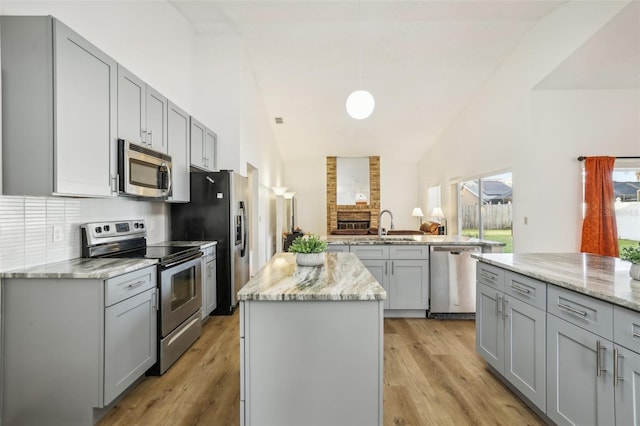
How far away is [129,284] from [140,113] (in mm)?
1354

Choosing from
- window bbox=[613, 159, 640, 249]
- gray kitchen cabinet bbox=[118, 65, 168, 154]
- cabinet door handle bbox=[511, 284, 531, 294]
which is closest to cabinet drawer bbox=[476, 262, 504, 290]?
cabinet door handle bbox=[511, 284, 531, 294]

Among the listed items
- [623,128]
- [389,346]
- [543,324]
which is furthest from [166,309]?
[623,128]

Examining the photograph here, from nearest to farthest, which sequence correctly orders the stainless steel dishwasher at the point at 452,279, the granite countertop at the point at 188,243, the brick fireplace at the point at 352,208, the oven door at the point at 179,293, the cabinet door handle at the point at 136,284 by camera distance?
the cabinet door handle at the point at 136,284, the oven door at the point at 179,293, the granite countertop at the point at 188,243, the stainless steel dishwasher at the point at 452,279, the brick fireplace at the point at 352,208

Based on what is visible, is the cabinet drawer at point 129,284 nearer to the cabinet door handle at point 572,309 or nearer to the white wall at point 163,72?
the white wall at point 163,72

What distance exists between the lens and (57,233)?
7.07 ft

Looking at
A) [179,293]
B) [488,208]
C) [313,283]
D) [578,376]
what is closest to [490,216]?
[488,208]

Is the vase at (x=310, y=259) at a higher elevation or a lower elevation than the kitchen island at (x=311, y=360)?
higher

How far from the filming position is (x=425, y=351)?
2807mm

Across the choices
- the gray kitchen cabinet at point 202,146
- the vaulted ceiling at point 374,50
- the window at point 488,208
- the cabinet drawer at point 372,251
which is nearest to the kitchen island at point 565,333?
the cabinet drawer at point 372,251

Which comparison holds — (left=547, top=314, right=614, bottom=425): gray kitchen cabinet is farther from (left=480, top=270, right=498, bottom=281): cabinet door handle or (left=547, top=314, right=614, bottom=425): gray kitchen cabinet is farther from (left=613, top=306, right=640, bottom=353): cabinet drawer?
(left=480, top=270, right=498, bottom=281): cabinet door handle

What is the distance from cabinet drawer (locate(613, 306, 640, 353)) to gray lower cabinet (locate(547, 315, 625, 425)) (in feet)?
0.20

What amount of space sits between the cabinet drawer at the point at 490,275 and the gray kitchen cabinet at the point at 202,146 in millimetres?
3050

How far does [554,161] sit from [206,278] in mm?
4720

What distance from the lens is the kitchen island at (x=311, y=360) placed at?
1533 millimetres
